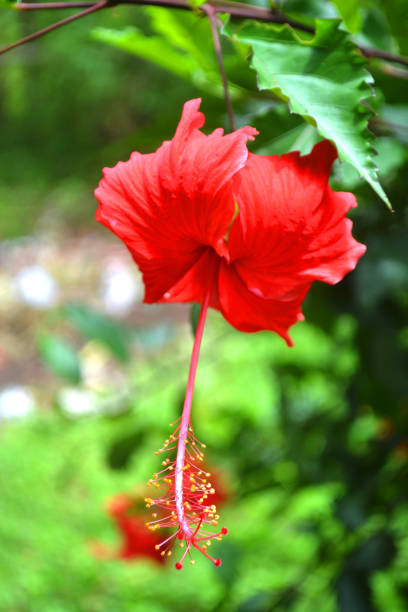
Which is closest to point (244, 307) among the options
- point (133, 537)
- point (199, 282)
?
point (199, 282)

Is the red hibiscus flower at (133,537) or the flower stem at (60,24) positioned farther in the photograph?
the red hibiscus flower at (133,537)

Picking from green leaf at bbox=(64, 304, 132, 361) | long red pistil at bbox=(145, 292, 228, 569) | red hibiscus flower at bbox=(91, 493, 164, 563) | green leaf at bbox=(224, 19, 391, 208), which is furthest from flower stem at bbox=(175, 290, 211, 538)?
red hibiscus flower at bbox=(91, 493, 164, 563)

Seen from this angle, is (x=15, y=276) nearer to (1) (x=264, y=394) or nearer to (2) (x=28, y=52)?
(2) (x=28, y=52)

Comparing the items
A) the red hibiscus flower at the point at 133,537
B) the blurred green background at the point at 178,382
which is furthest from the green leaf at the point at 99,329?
the red hibiscus flower at the point at 133,537

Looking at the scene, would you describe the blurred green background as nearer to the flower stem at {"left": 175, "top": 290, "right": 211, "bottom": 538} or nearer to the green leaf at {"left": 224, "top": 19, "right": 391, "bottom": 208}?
the green leaf at {"left": 224, "top": 19, "right": 391, "bottom": 208}

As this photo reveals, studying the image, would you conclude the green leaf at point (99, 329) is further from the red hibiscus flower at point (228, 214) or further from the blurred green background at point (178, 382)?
the red hibiscus flower at point (228, 214)

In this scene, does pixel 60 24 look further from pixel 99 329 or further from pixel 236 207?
pixel 99 329
